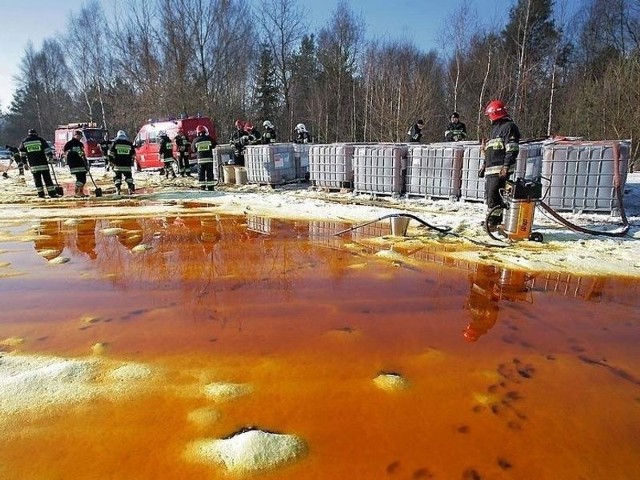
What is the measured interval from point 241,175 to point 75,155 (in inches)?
183

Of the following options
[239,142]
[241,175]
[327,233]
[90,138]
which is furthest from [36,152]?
[90,138]

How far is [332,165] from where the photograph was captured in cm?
1134

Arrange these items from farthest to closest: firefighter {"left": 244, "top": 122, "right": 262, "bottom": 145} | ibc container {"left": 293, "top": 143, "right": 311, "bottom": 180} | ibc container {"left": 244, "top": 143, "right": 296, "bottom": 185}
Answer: firefighter {"left": 244, "top": 122, "right": 262, "bottom": 145}, ibc container {"left": 293, "top": 143, "right": 311, "bottom": 180}, ibc container {"left": 244, "top": 143, "right": 296, "bottom": 185}

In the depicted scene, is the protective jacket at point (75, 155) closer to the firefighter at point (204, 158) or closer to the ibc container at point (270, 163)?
the firefighter at point (204, 158)

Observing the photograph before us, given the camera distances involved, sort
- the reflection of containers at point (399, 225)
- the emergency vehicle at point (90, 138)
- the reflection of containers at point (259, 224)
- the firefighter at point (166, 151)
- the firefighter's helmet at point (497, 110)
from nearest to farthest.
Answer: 1. the firefighter's helmet at point (497, 110)
2. the reflection of containers at point (399, 225)
3. the reflection of containers at point (259, 224)
4. the firefighter at point (166, 151)
5. the emergency vehicle at point (90, 138)

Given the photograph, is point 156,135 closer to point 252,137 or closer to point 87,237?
point 252,137

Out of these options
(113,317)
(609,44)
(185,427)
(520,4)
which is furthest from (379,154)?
(609,44)

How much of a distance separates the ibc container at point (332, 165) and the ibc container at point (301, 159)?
4.84ft

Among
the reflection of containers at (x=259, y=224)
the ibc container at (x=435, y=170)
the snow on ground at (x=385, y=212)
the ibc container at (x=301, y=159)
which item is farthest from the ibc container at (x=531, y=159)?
the ibc container at (x=301, y=159)

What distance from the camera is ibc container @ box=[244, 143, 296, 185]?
12.3 meters

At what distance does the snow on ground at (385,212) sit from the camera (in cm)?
524

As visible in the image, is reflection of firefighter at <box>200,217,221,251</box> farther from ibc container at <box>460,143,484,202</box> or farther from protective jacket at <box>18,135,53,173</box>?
protective jacket at <box>18,135,53,173</box>

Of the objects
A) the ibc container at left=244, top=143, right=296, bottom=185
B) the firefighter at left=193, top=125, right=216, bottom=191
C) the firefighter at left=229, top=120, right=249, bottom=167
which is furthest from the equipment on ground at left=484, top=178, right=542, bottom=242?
the firefighter at left=229, top=120, right=249, bottom=167

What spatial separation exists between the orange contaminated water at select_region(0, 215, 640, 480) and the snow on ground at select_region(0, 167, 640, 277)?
0.60 meters
